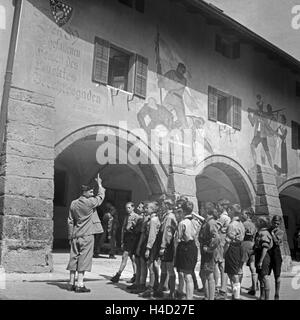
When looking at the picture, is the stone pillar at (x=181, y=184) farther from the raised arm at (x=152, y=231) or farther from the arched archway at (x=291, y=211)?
the arched archway at (x=291, y=211)

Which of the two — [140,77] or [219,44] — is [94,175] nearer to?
[140,77]

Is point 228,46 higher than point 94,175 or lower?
higher

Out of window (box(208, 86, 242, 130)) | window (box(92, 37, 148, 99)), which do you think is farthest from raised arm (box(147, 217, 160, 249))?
window (box(208, 86, 242, 130))

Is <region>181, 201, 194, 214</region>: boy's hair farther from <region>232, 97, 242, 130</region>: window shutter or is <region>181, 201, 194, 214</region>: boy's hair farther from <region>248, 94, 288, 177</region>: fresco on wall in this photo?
<region>248, 94, 288, 177</region>: fresco on wall

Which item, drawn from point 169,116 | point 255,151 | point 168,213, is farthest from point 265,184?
point 168,213

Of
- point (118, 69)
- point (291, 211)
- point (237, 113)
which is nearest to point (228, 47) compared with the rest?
point (237, 113)

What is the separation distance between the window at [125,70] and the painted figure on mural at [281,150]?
6.23 meters

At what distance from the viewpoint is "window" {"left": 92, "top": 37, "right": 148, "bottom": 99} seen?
11.0 meters

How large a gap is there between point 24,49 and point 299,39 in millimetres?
9752

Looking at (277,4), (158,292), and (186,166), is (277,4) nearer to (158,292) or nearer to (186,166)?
(186,166)

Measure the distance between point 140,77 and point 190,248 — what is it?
6.07 metres

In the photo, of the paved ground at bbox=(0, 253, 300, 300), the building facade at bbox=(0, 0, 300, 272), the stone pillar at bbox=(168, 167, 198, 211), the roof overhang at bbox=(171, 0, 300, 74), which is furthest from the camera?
the roof overhang at bbox=(171, 0, 300, 74)

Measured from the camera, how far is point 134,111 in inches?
446

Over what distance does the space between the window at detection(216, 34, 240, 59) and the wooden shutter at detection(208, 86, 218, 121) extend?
4.60ft
